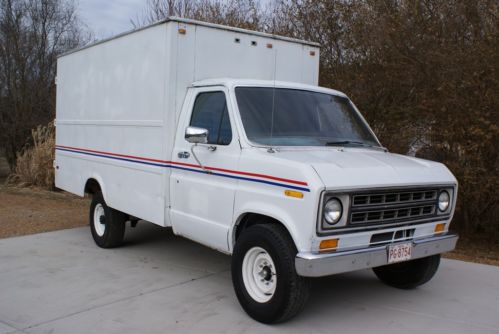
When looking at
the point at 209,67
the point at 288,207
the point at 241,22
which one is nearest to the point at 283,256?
the point at 288,207

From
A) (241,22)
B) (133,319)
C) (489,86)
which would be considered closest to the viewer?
(133,319)

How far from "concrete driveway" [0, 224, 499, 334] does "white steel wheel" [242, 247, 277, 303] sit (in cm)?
26

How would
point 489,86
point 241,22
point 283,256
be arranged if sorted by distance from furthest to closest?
point 241,22 → point 489,86 → point 283,256

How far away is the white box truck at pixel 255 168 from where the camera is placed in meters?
4.16

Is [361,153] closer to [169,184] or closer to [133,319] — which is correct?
[169,184]

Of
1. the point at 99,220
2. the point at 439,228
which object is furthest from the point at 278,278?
the point at 99,220

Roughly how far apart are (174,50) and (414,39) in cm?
476

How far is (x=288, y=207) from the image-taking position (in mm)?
4176

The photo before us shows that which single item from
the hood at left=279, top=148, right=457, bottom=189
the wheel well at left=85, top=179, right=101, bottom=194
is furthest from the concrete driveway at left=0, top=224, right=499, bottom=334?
the hood at left=279, top=148, right=457, bottom=189

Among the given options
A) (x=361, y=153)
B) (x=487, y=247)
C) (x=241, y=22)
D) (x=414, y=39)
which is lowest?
(x=487, y=247)

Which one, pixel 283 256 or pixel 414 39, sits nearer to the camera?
pixel 283 256

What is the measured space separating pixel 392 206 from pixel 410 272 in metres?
1.43

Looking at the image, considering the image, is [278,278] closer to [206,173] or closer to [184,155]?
[206,173]

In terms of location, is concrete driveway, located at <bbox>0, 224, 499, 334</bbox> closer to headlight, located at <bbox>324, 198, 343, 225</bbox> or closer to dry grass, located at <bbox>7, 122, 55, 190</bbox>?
headlight, located at <bbox>324, 198, 343, 225</bbox>
